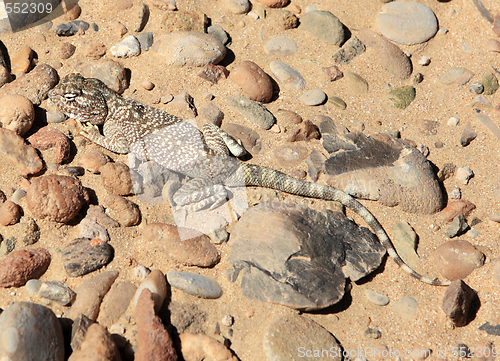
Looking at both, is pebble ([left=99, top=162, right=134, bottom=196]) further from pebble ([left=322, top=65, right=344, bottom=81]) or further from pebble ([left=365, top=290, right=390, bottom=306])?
pebble ([left=322, top=65, right=344, bottom=81])

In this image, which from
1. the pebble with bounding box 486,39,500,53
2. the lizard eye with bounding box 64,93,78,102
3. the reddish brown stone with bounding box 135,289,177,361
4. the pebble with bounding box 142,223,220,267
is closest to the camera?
the reddish brown stone with bounding box 135,289,177,361

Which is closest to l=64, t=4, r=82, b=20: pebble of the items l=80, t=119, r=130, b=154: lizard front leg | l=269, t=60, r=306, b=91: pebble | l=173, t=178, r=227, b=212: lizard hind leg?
l=80, t=119, r=130, b=154: lizard front leg

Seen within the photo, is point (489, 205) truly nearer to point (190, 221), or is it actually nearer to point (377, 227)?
point (377, 227)

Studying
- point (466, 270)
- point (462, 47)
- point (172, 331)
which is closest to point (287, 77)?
point (462, 47)

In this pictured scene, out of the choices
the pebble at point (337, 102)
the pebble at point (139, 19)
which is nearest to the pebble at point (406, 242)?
the pebble at point (337, 102)

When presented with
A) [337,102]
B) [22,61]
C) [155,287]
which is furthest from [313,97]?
[22,61]

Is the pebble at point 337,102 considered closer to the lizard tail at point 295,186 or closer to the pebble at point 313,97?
the pebble at point 313,97
